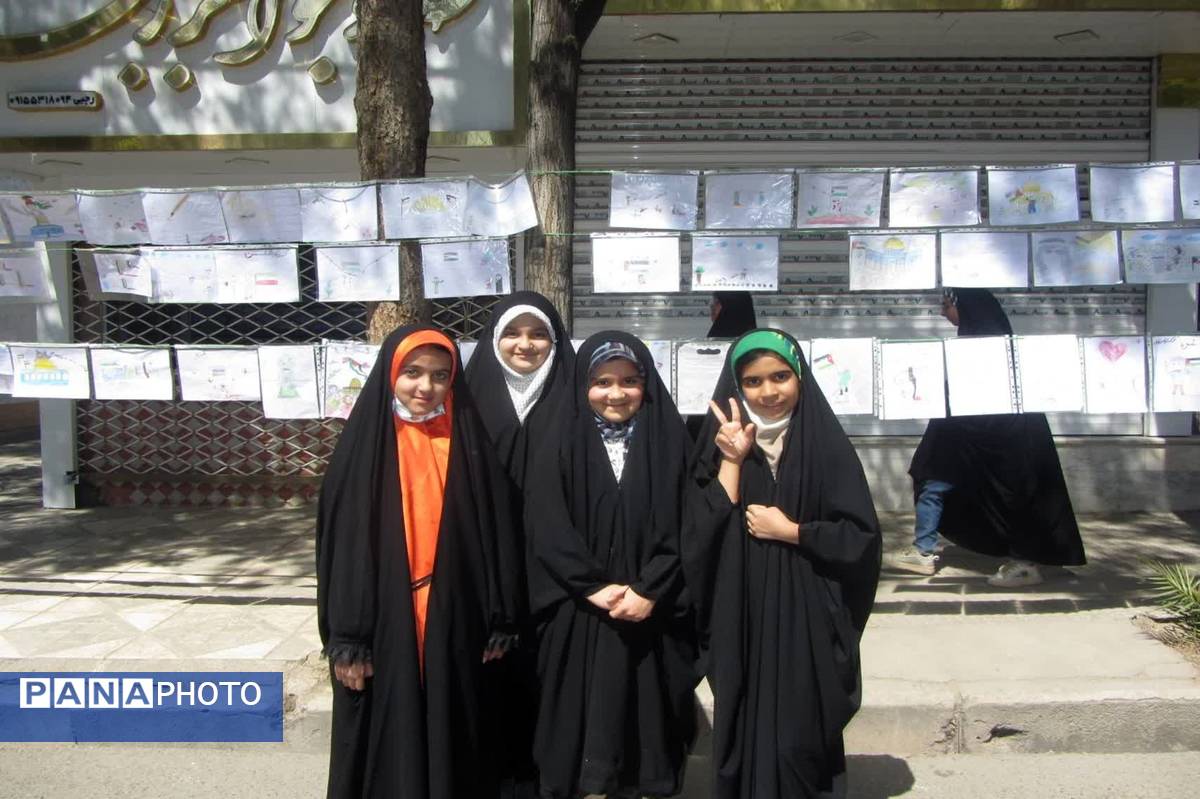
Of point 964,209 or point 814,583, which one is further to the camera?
point 964,209

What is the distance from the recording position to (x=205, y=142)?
6.32m

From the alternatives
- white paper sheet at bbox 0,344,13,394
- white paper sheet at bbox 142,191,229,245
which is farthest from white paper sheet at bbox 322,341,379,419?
white paper sheet at bbox 0,344,13,394

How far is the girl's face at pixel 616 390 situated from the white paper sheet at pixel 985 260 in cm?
185

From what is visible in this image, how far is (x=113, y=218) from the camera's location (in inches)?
166

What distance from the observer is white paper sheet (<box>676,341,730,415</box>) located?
13.3 ft

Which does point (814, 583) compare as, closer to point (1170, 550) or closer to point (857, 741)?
point (857, 741)

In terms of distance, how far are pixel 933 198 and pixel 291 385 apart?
9.35 ft

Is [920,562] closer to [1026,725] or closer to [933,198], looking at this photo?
[1026,725]

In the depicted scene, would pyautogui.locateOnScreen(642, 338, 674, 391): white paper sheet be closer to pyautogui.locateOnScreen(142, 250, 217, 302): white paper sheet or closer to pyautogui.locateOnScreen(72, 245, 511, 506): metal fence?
pyautogui.locateOnScreen(142, 250, 217, 302): white paper sheet

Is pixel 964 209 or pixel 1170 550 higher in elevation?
pixel 964 209

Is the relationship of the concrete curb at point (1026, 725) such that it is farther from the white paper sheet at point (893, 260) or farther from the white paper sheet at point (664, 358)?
the white paper sheet at point (893, 260)

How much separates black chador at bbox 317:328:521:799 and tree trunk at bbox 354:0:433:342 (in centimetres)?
146

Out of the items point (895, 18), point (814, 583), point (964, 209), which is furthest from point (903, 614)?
point (895, 18)

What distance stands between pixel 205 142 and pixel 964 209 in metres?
4.84
